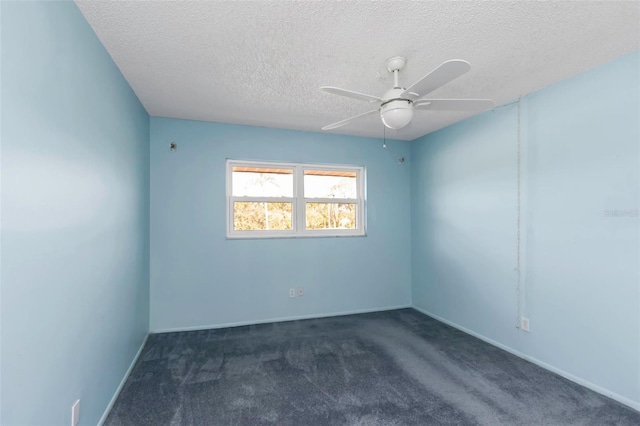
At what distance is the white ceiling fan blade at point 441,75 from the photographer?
145 centimetres

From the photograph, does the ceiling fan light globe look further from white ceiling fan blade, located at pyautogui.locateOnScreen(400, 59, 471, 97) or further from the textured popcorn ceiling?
the textured popcorn ceiling

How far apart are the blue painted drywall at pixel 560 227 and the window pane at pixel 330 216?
4.22 feet

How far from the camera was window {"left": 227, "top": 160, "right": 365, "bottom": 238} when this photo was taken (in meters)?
3.68

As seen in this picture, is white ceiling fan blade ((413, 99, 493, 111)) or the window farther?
the window

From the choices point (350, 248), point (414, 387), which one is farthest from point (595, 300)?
point (350, 248)

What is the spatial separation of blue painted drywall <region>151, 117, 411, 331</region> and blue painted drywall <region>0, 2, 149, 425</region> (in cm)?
108

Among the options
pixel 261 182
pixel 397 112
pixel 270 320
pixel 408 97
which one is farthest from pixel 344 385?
pixel 261 182

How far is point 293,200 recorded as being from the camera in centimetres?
387

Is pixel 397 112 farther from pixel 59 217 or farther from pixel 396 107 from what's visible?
pixel 59 217

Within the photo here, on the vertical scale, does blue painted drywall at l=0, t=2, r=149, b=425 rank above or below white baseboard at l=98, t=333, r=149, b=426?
above

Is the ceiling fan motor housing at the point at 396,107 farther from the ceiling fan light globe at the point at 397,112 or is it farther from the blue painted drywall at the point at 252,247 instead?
the blue painted drywall at the point at 252,247

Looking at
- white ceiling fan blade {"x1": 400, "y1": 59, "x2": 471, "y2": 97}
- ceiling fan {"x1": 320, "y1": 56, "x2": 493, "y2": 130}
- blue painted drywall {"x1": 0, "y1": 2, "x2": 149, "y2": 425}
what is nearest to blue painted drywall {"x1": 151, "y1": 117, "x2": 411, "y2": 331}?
blue painted drywall {"x1": 0, "y1": 2, "x2": 149, "y2": 425}

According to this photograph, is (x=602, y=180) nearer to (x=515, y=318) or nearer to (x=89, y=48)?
(x=515, y=318)

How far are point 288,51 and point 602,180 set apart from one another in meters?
2.45
